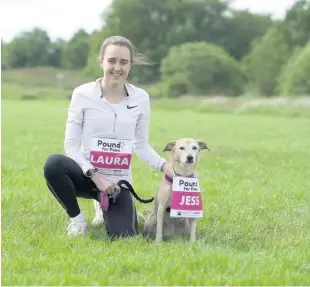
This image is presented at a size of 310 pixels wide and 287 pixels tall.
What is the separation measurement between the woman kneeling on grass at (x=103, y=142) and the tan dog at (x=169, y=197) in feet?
0.58

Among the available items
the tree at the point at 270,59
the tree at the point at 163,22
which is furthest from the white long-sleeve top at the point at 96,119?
the tree at the point at 163,22

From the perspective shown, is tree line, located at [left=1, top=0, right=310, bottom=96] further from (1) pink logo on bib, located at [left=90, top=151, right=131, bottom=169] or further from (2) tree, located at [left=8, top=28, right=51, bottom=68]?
(1) pink logo on bib, located at [left=90, top=151, right=131, bottom=169]

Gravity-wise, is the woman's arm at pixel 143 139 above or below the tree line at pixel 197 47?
below

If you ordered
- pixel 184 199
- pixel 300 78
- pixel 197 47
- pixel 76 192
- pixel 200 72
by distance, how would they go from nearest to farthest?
pixel 184 199, pixel 76 192, pixel 300 78, pixel 200 72, pixel 197 47

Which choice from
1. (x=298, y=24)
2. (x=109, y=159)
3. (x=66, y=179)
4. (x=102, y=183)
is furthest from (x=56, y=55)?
(x=102, y=183)

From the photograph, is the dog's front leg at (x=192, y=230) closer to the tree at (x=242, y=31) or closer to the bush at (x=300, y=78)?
the bush at (x=300, y=78)

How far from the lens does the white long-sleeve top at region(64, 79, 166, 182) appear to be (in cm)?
555

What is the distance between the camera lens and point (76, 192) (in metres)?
5.72

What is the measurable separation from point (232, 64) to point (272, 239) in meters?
62.4

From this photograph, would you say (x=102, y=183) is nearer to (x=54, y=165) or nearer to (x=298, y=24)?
(x=54, y=165)

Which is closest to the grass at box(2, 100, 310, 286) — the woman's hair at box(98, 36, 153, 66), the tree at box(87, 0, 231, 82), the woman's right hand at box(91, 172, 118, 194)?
the woman's right hand at box(91, 172, 118, 194)

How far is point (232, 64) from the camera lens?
66562 millimetres

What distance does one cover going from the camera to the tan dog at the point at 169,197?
17.5 ft

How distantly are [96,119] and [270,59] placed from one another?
196 ft
